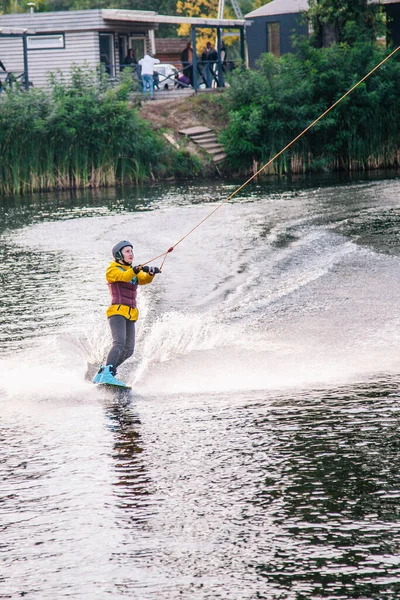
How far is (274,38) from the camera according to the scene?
49812 mm

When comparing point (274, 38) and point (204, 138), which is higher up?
point (274, 38)

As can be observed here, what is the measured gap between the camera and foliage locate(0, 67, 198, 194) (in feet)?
110

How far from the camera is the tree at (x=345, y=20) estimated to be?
39938 mm

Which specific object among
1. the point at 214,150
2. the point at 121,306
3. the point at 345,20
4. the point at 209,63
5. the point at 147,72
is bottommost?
the point at 121,306

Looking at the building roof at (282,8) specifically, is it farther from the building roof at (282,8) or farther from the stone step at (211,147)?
the stone step at (211,147)

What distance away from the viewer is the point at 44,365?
11.8 m

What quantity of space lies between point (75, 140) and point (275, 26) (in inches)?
760

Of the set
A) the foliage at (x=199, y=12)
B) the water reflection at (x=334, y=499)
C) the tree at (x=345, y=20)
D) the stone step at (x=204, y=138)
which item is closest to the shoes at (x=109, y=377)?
the water reflection at (x=334, y=499)

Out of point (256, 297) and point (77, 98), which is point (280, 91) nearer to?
point (77, 98)

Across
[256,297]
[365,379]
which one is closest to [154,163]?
[256,297]

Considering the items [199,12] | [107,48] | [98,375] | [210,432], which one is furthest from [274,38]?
[210,432]

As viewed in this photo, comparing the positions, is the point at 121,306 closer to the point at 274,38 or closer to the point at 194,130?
the point at 194,130

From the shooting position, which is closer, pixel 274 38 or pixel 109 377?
pixel 109 377

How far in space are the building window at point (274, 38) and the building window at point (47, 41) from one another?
11.3 m
